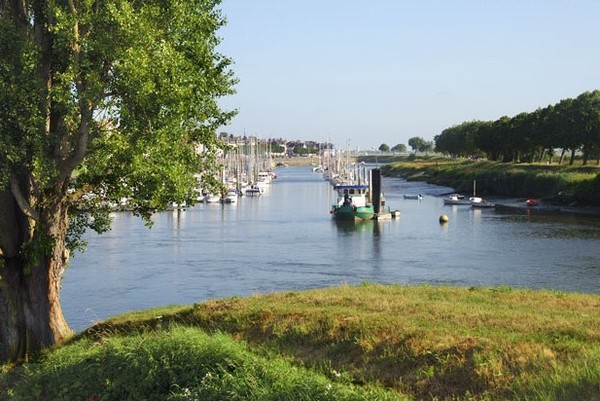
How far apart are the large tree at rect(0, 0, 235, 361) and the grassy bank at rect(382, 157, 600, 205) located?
8037cm

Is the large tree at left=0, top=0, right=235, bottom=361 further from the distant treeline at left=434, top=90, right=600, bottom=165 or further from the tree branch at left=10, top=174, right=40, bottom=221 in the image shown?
the distant treeline at left=434, top=90, right=600, bottom=165

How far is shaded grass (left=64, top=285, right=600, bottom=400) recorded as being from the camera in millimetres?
9742

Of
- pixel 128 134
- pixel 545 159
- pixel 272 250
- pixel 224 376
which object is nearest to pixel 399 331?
pixel 224 376

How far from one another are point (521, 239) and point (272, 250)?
21683 millimetres

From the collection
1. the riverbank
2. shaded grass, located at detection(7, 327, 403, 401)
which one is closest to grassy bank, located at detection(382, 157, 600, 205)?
the riverbank

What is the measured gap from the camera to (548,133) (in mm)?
A: 110812

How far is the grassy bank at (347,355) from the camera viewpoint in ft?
31.6

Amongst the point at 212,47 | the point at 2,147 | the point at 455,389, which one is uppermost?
the point at 212,47

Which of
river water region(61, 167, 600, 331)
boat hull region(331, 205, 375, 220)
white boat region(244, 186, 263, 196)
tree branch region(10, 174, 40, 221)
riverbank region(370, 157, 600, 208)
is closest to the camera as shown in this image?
tree branch region(10, 174, 40, 221)

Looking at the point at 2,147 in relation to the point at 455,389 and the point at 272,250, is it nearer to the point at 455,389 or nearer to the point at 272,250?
A: the point at 455,389

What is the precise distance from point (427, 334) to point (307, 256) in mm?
41554

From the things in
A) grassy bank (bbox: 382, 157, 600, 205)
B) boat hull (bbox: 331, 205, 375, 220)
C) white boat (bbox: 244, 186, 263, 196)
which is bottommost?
boat hull (bbox: 331, 205, 375, 220)

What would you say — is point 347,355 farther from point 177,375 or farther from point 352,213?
point 352,213

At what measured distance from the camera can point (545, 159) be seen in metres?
148
